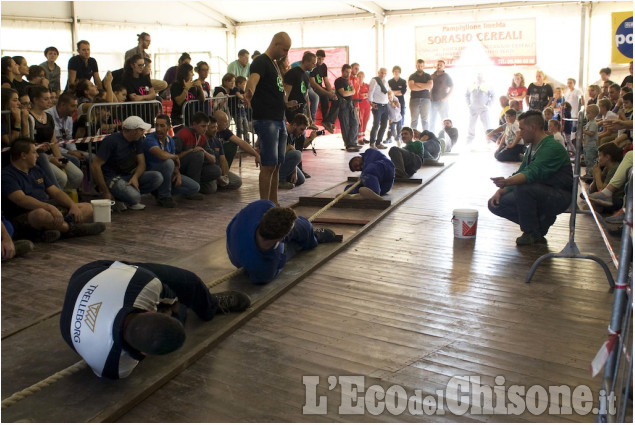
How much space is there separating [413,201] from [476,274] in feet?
8.71

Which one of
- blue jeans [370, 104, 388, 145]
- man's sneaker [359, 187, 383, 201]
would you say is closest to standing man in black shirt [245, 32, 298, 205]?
man's sneaker [359, 187, 383, 201]

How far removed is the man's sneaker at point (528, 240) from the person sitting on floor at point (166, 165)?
346 cm

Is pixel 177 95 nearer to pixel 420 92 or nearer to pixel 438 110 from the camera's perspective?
pixel 420 92

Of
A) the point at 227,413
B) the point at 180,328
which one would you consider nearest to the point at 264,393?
the point at 227,413

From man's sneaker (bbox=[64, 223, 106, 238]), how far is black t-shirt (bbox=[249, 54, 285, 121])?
1723 mm

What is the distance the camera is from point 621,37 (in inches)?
509

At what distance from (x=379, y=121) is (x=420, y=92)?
1150mm

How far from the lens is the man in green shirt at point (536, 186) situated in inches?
185

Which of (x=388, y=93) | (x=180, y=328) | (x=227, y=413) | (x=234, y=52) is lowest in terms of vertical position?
(x=227, y=413)

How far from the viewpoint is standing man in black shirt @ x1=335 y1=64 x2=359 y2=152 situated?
11891mm

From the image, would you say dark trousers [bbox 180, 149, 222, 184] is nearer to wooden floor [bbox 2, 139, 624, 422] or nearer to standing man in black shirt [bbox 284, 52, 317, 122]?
standing man in black shirt [bbox 284, 52, 317, 122]

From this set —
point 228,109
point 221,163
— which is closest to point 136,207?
point 221,163

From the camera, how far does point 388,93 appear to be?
1272cm

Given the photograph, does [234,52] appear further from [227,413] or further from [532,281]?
[227,413]
